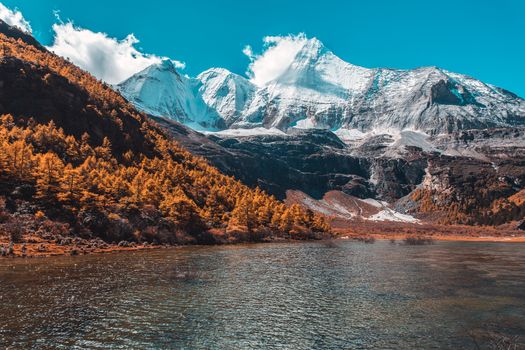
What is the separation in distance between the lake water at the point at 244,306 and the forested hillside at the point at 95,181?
29253 mm

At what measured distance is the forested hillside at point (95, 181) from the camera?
3580 inches

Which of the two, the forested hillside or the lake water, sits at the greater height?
the forested hillside

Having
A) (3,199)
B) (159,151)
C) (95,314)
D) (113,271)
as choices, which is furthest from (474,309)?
(159,151)

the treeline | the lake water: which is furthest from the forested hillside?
the lake water

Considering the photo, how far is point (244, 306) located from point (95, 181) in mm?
76165

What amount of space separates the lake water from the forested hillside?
96.0 ft

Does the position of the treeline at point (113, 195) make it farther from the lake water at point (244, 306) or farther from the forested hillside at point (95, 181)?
the lake water at point (244, 306)

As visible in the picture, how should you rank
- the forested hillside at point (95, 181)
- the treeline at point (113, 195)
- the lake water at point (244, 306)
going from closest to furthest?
the lake water at point (244, 306) → the forested hillside at point (95, 181) → the treeline at point (113, 195)

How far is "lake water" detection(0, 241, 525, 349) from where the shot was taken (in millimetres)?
30547

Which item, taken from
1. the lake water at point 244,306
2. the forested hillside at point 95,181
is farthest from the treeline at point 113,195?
the lake water at point 244,306

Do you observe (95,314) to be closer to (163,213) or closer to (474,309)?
(474,309)

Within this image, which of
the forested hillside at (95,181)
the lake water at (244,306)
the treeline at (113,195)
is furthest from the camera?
the treeline at (113,195)

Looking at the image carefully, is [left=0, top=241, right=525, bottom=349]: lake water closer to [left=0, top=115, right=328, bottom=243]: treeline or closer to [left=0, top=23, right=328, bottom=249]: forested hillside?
[left=0, top=23, right=328, bottom=249]: forested hillside

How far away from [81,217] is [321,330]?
72910mm
